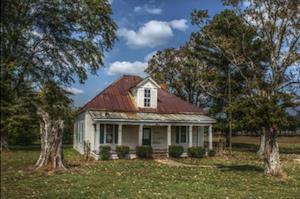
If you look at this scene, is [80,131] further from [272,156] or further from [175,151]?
[272,156]

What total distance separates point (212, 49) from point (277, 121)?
2214cm

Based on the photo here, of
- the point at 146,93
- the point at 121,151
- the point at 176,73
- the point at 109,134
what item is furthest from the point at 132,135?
the point at 176,73

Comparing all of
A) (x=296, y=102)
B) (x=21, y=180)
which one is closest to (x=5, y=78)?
(x=21, y=180)

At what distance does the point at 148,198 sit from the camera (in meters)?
9.16

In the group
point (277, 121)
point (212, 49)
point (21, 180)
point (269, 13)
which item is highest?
point (212, 49)

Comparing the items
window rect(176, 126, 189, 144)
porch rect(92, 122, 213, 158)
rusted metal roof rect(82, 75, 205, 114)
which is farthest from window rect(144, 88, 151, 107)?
window rect(176, 126, 189, 144)

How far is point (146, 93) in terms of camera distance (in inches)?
1085

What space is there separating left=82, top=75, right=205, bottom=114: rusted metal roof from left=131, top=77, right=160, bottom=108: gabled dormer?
409 millimetres

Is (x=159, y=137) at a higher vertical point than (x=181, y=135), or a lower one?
lower

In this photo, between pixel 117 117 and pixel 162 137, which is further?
pixel 162 137

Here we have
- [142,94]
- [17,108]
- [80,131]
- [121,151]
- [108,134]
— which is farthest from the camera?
[80,131]

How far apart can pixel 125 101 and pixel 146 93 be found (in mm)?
1731

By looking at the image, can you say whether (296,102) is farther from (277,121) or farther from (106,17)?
(106,17)

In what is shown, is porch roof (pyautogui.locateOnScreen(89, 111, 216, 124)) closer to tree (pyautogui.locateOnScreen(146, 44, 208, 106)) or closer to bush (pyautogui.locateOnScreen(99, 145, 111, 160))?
bush (pyautogui.locateOnScreen(99, 145, 111, 160))
